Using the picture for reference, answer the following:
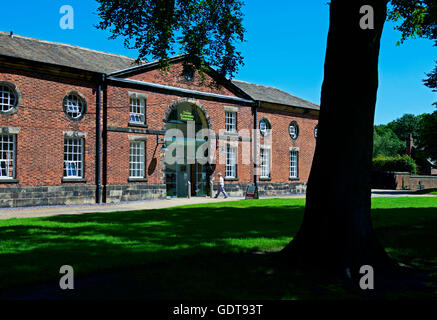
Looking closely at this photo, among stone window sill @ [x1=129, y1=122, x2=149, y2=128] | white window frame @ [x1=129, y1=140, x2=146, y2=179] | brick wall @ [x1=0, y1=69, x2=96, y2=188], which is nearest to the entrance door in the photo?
white window frame @ [x1=129, y1=140, x2=146, y2=179]

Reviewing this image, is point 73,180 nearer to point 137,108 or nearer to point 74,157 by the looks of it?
point 74,157

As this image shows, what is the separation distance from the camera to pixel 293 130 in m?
34.2

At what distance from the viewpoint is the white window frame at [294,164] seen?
34062mm

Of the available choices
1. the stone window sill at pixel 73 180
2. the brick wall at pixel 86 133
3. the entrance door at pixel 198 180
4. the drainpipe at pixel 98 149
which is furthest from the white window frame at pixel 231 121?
the stone window sill at pixel 73 180

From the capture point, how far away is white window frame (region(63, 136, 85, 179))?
22000mm

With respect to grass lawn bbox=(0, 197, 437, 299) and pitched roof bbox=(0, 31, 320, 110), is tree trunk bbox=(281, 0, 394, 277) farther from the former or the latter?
pitched roof bbox=(0, 31, 320, 110)

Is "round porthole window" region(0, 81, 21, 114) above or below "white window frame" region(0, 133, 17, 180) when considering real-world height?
above

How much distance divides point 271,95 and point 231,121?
19.6 ft

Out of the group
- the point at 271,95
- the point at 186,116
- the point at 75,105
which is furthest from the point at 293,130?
the point at 75,105

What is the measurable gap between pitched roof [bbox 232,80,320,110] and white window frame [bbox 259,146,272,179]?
3670mm

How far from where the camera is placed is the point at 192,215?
15.2 meters

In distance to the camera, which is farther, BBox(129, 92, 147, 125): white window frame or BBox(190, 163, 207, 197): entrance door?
BBox(190, 163, 207, 197): entrance door

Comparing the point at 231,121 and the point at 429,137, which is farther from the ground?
the point at 231,121
